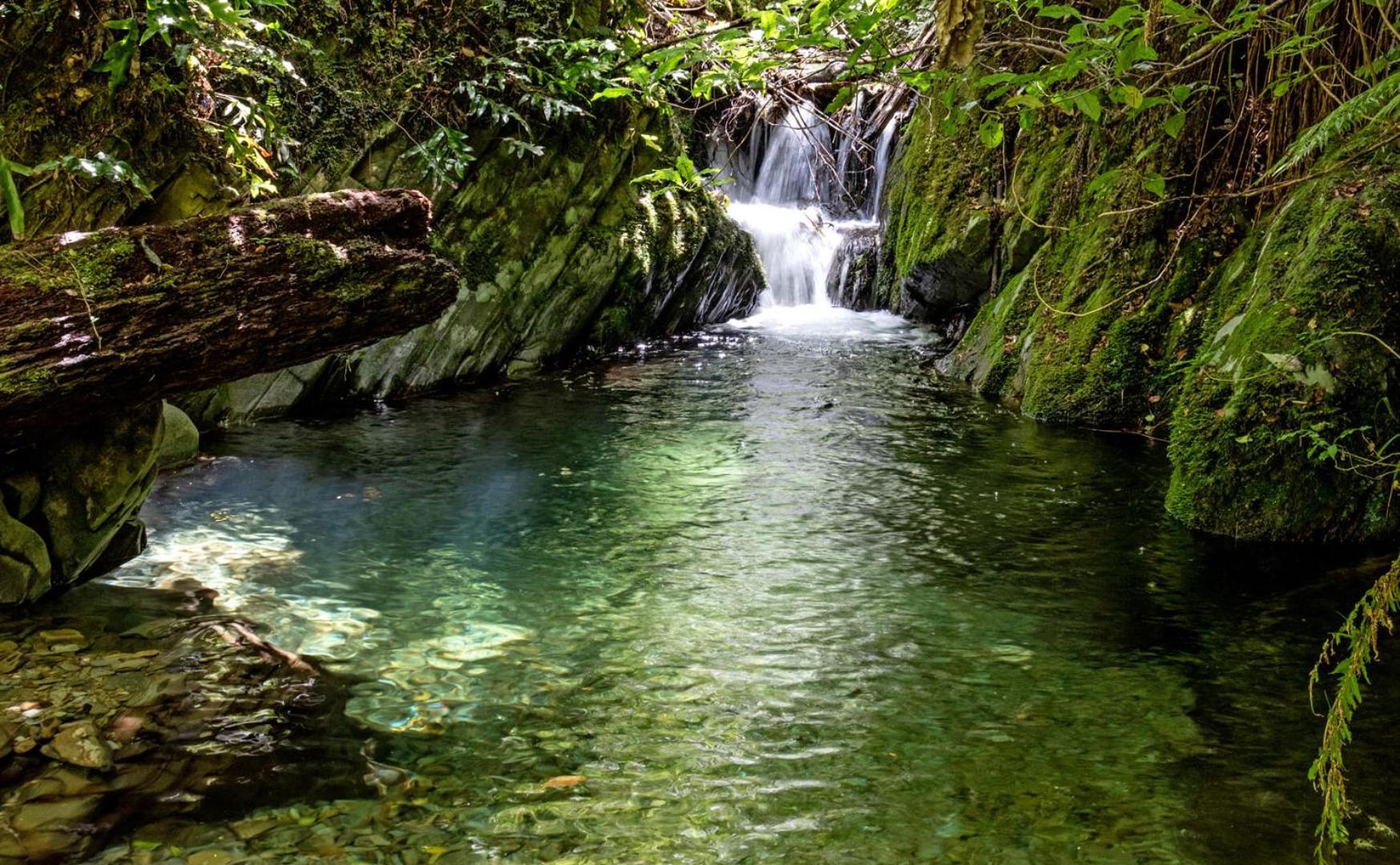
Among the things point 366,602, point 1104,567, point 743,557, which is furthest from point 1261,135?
point 366,602

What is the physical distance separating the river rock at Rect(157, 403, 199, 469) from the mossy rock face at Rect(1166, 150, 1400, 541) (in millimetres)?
6261

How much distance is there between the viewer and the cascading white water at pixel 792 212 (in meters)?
15.2

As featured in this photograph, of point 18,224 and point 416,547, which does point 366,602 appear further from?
point 18,224

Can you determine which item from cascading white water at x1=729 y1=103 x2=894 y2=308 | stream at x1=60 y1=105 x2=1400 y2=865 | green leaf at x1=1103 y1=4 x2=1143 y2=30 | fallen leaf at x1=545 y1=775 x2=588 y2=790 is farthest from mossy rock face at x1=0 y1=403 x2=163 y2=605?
cascading white water at x1=729 y1=103 x2=894 y2=308

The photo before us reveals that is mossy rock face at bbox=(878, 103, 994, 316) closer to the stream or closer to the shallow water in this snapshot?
the stream

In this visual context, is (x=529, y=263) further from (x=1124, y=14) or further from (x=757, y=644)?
(x=1124, y=14)

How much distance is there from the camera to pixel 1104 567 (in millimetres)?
4480

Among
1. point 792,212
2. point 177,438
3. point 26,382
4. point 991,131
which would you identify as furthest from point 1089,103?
point 792,212

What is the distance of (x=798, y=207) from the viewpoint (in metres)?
16.2

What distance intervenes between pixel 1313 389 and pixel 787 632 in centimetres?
315

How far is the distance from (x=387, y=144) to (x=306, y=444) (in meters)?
2.98

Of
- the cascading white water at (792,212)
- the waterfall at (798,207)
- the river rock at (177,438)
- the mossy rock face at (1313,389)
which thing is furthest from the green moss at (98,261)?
the cascading white water at (792,212)

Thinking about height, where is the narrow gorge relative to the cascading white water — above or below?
below

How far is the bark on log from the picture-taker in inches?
124
